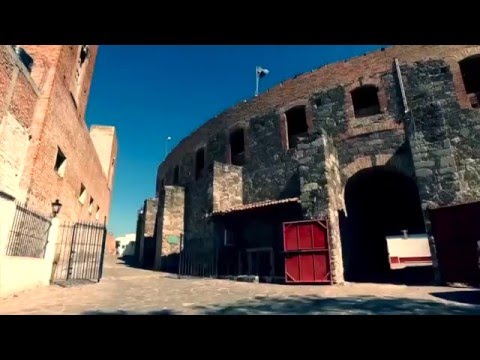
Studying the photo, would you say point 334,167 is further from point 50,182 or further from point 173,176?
point 173,176

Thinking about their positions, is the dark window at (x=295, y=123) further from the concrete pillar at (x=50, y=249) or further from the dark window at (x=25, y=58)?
the dark window at (x=25, y=58)

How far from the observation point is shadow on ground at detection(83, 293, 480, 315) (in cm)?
473

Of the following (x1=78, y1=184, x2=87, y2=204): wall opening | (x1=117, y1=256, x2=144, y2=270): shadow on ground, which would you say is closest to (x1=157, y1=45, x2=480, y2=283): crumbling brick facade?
(x1=117, y1=256, x2=144, y2=270): shadow on ground

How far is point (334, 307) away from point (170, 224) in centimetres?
1195

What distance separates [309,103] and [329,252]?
6.71 m

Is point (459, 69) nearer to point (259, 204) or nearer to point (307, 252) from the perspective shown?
point (307, 252)

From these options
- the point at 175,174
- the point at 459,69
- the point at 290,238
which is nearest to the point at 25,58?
the point at 290,238

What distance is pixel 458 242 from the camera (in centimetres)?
805

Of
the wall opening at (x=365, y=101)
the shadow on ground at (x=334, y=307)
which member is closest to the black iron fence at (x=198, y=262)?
the shadow on ground at (x=334, y=307)
